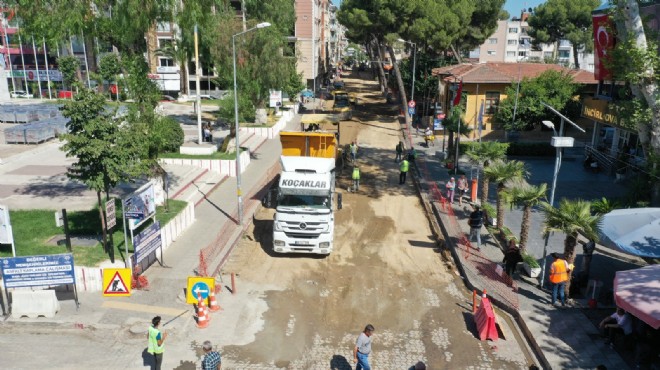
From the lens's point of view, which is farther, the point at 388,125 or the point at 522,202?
the point at 388,125

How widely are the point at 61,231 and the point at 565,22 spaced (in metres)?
67.7

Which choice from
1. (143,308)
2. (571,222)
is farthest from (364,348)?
(571,222)

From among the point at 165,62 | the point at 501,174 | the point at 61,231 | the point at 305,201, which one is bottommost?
the point at 61,231

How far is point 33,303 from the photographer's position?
526 inches

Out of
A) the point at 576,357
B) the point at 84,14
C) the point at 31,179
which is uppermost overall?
the point at 84,14

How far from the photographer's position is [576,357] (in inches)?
481

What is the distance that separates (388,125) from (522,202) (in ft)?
105

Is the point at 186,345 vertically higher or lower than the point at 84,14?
lower

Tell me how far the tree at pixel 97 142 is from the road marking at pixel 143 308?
2016 millimetres

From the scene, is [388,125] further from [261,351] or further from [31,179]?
[261,351]

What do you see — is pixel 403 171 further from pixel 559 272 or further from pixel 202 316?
pixel 202 316

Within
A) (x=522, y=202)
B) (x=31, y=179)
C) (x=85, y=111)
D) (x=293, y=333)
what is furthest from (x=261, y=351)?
(x=31, y=179)

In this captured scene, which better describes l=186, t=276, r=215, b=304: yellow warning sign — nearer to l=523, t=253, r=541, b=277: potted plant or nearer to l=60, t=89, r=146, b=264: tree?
l=60, t=89, r=146, b=264: tree

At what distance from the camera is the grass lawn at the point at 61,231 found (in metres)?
16.0
